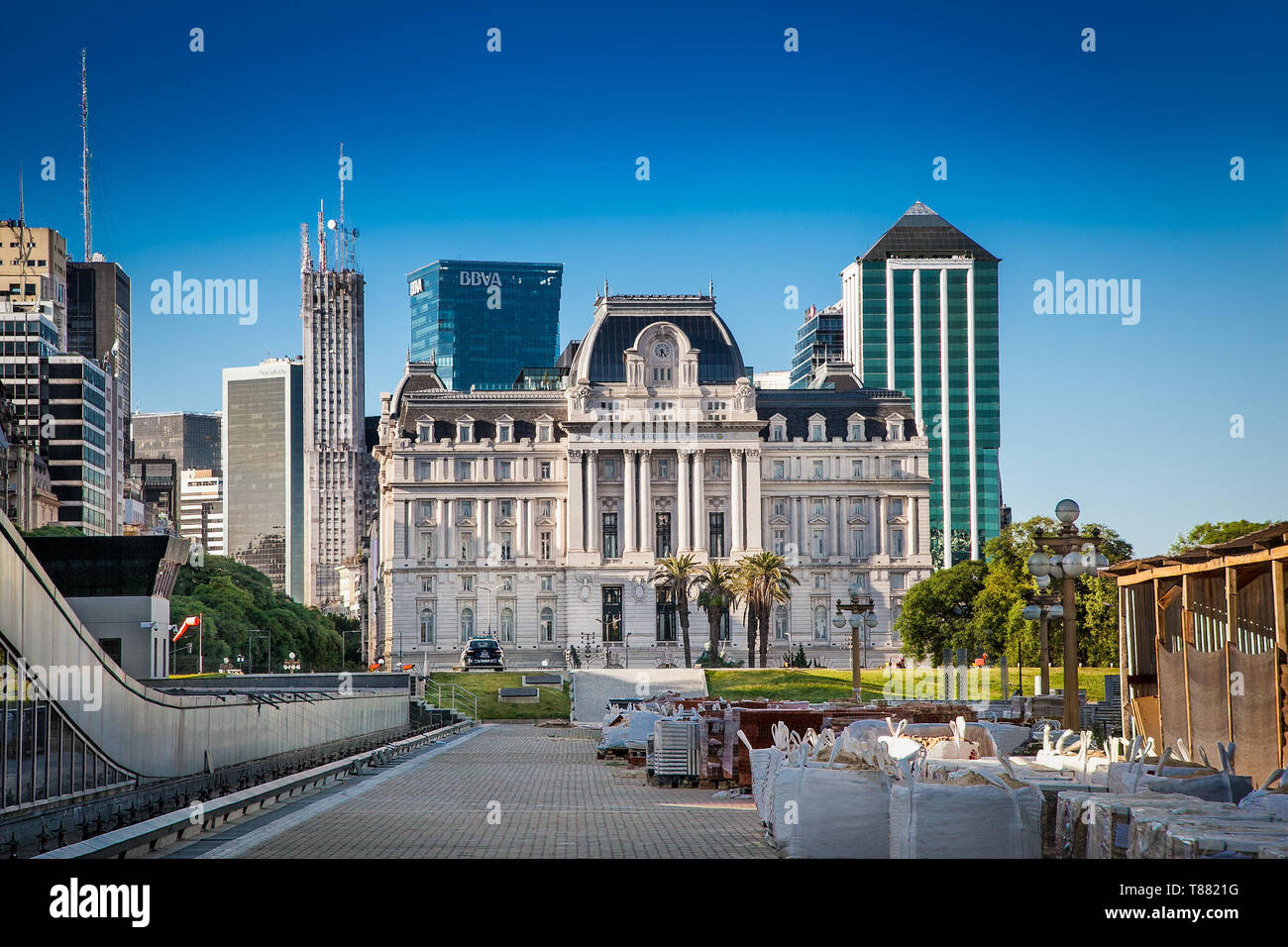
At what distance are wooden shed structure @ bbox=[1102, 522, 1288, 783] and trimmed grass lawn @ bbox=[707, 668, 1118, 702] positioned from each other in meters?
36.9

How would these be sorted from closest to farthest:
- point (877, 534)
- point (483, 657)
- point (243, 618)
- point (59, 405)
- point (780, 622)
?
1. point (483, 657)
2. point (243, 618)
3. point (780, 622)
4. point (877, 534)
5. point (59, 405)

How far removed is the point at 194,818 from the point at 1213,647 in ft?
66.6

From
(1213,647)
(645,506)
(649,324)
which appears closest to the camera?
(1213,647)

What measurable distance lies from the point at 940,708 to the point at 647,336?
9699 cm

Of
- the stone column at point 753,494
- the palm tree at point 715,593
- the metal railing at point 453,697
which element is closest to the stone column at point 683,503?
the stone column at point 753,494

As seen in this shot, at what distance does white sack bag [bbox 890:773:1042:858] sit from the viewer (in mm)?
17688

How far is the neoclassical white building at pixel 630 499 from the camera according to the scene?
139250 millimetres

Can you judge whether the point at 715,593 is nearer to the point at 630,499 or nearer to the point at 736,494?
the point at 736,494

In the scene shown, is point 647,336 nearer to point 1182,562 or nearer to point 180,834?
point 1182,562

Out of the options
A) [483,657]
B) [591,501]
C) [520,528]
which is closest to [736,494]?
[591,501]

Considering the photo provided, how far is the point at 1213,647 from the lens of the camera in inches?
1334

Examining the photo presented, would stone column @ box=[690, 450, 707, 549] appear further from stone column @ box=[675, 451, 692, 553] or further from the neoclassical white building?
stone column @ box=[675, 451, 692, 553]

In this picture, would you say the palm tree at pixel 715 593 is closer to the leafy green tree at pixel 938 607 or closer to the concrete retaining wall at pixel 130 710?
the leafy green tree at pixel 938 607
